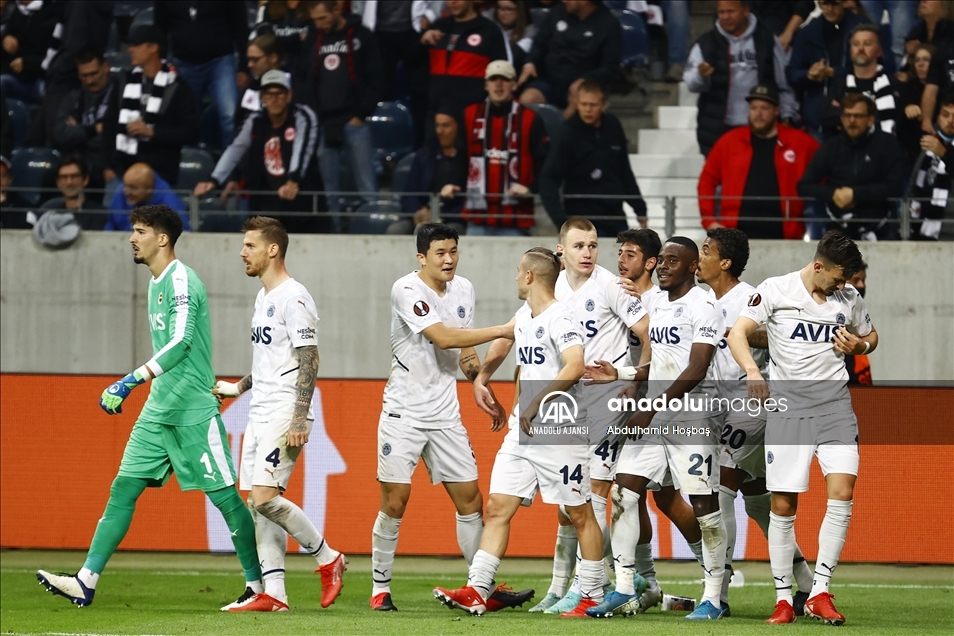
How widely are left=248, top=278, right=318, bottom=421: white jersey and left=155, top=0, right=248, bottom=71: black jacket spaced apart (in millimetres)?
7401

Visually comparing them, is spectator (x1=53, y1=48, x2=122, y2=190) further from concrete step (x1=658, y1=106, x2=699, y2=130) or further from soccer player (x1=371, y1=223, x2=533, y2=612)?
soccer player (x1=371, y1=223, x2=533, y2=612)

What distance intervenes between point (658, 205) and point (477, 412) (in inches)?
167

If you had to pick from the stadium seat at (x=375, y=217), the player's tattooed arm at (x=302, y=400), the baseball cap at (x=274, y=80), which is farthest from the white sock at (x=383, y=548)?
the baseball cap at (x=274, y=80)

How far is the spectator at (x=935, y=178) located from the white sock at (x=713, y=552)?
5.75 metres

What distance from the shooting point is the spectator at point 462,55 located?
1404 centimetres

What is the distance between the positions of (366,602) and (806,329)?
3552 millimetres

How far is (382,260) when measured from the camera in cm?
1319

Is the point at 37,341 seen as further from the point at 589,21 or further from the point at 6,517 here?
the point at 589,21

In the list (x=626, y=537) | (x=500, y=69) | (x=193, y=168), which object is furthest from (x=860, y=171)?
(x=193, y=168)

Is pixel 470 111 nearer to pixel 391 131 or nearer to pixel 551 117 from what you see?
pixel 551 117

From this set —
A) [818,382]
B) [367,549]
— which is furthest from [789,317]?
[367,549]

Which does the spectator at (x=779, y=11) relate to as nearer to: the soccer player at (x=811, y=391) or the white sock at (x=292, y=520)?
the soccer player at (x=811, y=391)

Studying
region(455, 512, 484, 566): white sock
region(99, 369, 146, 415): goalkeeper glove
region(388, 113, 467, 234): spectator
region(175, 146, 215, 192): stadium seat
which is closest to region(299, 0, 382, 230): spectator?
region(388, 113, 467, 234): spectator

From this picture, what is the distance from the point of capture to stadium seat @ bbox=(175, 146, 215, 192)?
14625 millimetres
